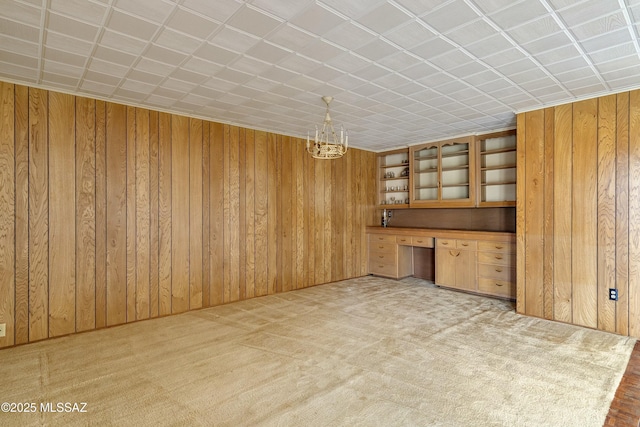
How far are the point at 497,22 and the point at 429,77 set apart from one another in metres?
0.91

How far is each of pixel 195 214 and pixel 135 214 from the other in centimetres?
71

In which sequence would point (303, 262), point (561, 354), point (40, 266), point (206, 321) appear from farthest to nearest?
point (303, 262), point (206, 321), point (40, 266), point (561, 354)

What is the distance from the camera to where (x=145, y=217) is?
4.04 metres

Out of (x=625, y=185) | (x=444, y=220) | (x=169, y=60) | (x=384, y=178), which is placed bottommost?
(x=444, y=220)

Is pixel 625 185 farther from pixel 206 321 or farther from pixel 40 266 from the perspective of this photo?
pixel 40 266

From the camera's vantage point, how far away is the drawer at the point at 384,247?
6.34 meters

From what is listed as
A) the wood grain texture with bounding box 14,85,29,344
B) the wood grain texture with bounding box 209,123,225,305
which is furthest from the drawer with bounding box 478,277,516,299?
the wood grain texture with bounding box 14,85,29,344

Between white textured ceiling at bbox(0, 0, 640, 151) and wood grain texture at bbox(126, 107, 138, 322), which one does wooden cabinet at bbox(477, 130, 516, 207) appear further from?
wood grain texture at bbox(126, 107, 138, 322)

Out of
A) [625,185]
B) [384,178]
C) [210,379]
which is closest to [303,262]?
[384,178]

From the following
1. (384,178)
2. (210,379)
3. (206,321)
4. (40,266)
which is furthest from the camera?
(384,178)

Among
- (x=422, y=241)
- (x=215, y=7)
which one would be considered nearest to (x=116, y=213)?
(x=215, y=7)

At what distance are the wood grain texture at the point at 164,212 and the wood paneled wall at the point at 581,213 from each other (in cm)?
436

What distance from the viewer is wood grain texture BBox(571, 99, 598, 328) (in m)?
3.66

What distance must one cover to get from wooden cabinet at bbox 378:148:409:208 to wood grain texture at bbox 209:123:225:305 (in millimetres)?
3484
